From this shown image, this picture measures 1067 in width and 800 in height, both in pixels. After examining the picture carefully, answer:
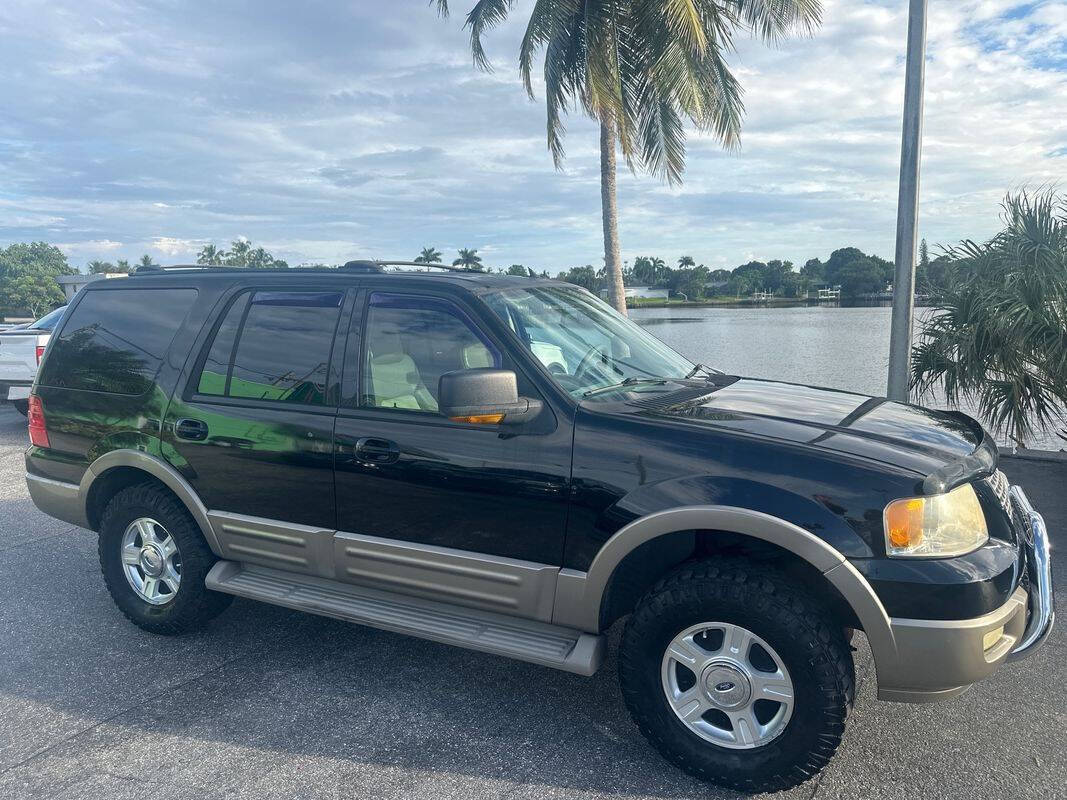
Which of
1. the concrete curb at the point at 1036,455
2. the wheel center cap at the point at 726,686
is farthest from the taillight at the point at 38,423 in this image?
the concrete curb at the point at 1036,455

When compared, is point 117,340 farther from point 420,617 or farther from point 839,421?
point 839,421

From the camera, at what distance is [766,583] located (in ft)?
9.15

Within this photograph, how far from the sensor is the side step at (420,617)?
10.1ft

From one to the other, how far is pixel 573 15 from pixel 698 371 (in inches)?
403

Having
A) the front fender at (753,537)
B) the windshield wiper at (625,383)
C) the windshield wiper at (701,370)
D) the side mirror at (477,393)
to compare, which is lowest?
the front fender at (753,537)

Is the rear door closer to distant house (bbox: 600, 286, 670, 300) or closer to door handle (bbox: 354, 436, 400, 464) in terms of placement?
door handle (bbox: 354, 436, 400, 464)

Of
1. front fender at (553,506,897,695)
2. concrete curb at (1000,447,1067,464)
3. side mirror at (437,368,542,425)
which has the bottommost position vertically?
concrete curb at (1000,447,1067,464)

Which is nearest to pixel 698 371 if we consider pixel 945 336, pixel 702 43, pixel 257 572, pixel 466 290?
pixel 466 290

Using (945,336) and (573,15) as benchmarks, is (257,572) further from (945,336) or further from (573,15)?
(573,15)

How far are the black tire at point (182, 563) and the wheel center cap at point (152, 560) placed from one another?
14 centimetres

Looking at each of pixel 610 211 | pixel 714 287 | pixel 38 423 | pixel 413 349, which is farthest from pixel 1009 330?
pixel 714 287

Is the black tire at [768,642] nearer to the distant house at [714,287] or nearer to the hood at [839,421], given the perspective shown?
the hood at [839,421]

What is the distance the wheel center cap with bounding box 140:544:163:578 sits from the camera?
4160 millimetres

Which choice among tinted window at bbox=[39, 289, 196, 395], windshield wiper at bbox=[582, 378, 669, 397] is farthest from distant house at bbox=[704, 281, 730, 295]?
tinted window at bbox=[39, 289, 196, 395]
